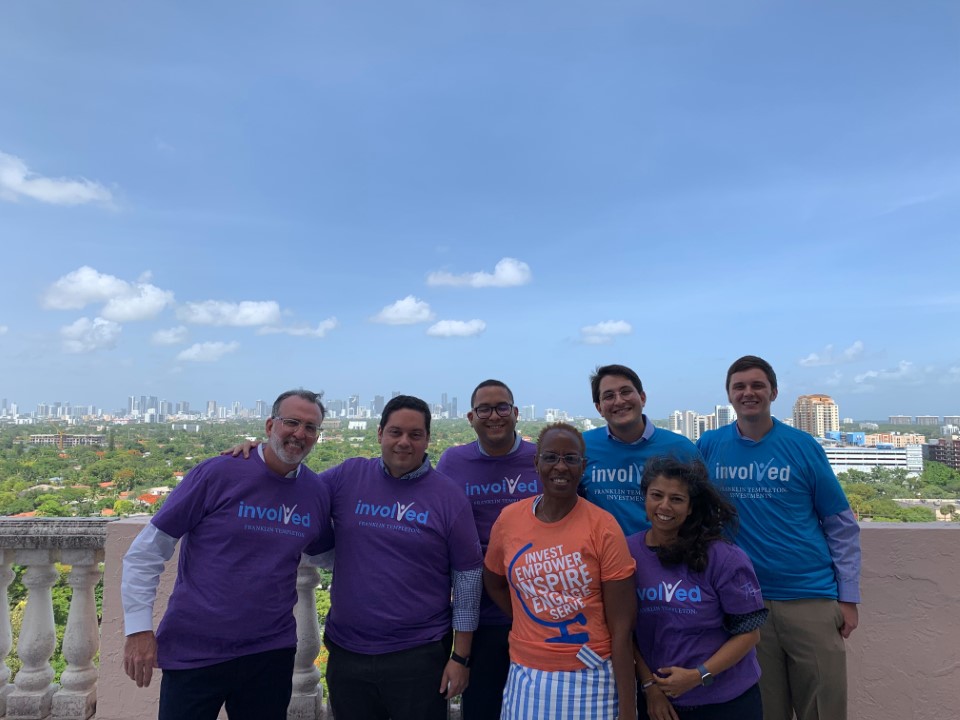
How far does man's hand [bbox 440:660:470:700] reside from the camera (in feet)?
8.41

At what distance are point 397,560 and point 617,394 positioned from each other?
1.40m

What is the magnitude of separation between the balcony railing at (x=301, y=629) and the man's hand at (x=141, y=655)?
1.04m

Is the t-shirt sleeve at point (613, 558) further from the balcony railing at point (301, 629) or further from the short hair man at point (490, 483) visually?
the balcony railing at point (301, 629)

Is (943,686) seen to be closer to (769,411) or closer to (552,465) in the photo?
(769,411)

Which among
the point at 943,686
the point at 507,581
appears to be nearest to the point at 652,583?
the point at 507,581

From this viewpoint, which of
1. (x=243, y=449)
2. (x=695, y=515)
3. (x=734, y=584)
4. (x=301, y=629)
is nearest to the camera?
(x=734, y=584)

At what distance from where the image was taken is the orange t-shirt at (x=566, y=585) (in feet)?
7.30

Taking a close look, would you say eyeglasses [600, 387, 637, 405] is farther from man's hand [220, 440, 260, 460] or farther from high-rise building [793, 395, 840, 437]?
high-rise building [793, 395, 840, 437]

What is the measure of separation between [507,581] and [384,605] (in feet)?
1.88

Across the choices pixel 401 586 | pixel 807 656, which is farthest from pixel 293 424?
pixel 807 656

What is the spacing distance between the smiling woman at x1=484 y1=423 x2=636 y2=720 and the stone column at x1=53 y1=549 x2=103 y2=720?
9.45ft

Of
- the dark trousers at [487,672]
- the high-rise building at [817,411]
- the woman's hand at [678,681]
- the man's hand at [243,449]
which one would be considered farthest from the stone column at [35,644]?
the high-rise building at [817,411]

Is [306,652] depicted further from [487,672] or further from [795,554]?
[795,554]

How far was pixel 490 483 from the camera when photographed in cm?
299
